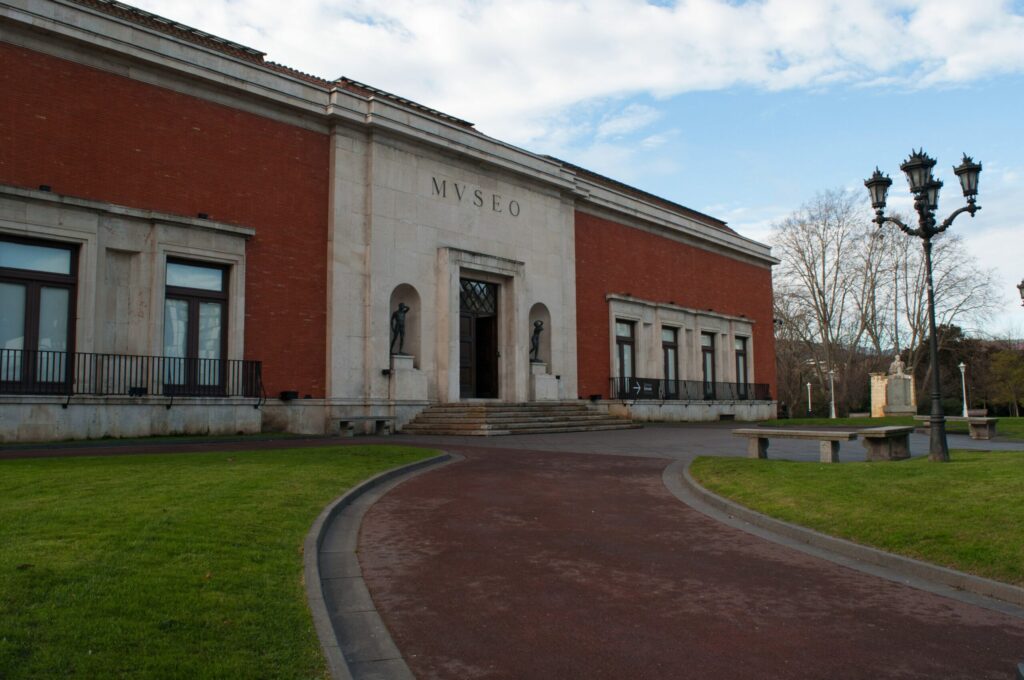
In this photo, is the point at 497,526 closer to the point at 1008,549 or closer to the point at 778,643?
the point at 778,643

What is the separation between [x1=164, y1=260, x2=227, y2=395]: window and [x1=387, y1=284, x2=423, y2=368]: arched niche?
5.18 m

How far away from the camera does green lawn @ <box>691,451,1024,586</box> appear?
661cm

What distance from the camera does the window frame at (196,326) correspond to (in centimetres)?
1802

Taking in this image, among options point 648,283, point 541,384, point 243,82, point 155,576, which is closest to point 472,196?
point 541,384

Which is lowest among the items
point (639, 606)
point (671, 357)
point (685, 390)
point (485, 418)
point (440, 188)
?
point (639, 606)

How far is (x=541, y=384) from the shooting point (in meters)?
25.6

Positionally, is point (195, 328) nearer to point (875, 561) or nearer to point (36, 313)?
point (36, 313)

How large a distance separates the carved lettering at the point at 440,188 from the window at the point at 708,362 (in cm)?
1587

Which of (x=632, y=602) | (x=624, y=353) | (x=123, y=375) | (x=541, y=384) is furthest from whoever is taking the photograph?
(x=624, y=353)

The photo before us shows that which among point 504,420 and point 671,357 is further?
point 671,357

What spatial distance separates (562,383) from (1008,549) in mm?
20511

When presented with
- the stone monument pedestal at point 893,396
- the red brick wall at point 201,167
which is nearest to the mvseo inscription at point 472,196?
the red brick wall at point 201,167

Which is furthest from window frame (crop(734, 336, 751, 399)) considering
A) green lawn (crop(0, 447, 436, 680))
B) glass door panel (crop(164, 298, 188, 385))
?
green lawn (crop(0, 447, 436, 680))

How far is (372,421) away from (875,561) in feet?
51.8
